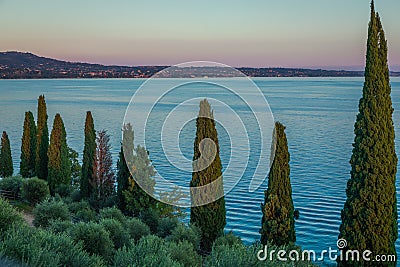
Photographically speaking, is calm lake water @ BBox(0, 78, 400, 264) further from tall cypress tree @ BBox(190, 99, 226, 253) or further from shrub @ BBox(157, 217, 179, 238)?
shrub @ BBox(157, 217, 179, 238)

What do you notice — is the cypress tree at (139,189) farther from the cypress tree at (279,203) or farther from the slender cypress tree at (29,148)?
the slender cypress tree at (29,148)

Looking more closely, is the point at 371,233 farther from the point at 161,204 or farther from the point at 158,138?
the point at 158,138

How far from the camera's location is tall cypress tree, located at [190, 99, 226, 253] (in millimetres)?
19141

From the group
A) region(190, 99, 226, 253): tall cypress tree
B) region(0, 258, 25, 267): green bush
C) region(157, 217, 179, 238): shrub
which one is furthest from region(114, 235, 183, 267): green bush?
region(157, 217, 179, 238): shrub

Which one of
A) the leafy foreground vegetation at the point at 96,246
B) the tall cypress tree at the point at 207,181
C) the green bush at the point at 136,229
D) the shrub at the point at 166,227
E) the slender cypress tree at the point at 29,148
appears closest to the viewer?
the leafy foreground vegetation at the point at 96,246

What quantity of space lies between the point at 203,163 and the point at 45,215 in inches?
255

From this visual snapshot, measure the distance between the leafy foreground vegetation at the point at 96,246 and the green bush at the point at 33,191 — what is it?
7.73 meters

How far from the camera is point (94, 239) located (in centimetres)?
1229

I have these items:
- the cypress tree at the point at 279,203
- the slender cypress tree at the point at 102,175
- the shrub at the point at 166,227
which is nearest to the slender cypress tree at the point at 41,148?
the slender cypress tree at the point at 102,175

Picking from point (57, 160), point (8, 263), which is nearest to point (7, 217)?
point (8, 263)

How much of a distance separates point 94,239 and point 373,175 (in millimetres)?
8272

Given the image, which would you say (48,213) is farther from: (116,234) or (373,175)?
(373,175)

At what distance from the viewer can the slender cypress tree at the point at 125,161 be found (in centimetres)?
2336

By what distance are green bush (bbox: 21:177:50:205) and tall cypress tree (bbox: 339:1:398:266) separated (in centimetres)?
1677
